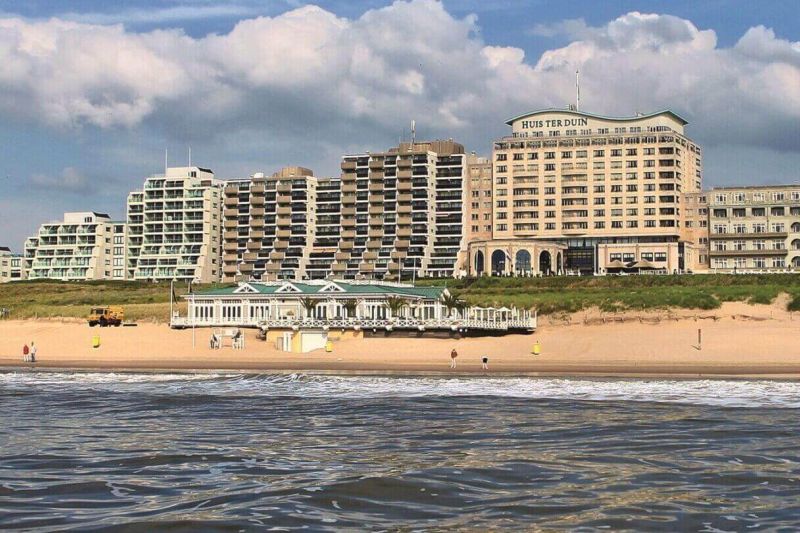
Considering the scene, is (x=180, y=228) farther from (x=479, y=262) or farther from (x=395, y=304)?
(x=395, y=304)

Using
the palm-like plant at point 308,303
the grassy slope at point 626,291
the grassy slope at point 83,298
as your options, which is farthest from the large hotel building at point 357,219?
the palm-like plant at point 308,303

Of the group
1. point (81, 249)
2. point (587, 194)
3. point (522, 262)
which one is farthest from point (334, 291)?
point (81, 249)

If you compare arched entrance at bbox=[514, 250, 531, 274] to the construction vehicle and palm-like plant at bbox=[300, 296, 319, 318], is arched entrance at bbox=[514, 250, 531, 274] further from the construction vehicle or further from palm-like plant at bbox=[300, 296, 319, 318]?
the construction vehicle

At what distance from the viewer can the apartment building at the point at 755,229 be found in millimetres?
134000

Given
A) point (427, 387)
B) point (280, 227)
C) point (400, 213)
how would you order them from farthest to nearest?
1. point (280, 227)
2. point (400, 213)
3. point (427, 387)

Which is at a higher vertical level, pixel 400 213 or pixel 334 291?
pixel 400 213

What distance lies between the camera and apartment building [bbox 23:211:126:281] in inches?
7480

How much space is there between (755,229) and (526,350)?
3206 inches

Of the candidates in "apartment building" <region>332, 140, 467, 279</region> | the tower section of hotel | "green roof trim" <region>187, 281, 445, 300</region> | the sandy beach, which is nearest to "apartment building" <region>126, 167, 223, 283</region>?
"apartment building" <region>332, 140, 467, 279</region>

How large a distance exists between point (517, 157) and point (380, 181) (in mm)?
24477

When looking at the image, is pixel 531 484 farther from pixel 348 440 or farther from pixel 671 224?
pixel 671 224

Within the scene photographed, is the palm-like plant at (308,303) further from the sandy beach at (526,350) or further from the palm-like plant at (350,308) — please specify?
the sandy beach at (526,350)

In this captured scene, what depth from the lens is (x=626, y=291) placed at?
Result: 335ft

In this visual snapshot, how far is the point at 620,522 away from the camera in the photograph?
1812cm
